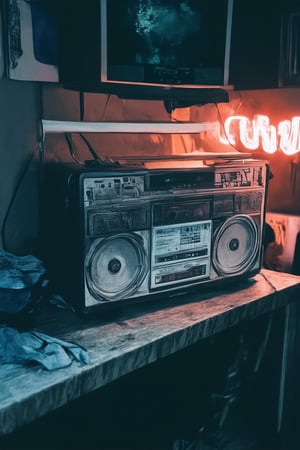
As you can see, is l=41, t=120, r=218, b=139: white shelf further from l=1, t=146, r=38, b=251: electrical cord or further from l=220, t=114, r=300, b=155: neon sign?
l=220, t=114, r=300, b=155: neon sign

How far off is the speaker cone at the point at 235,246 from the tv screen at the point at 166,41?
1.64ft

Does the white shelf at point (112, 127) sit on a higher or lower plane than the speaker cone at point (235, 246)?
higher

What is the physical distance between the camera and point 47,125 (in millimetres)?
1604

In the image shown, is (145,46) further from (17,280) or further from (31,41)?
(17,280)

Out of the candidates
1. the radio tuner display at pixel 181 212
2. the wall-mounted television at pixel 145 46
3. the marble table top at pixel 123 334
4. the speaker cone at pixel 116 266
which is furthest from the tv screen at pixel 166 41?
the marble table top at pixel 123 334

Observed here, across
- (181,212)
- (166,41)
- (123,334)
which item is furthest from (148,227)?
(166,41)

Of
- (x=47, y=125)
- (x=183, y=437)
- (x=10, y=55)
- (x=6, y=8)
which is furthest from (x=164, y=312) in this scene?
(x=6, y=8)

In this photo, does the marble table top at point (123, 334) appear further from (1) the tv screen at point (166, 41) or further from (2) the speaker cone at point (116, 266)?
(1) the tv screen at point (166, 41)

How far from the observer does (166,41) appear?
1.66 metres

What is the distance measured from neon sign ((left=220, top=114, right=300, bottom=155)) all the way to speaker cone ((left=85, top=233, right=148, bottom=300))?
0.89 m

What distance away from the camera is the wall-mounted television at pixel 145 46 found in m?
1.56

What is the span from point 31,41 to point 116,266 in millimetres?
799

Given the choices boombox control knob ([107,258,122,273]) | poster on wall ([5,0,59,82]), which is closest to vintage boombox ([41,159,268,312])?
boombox control knob ([107,258,122,273])

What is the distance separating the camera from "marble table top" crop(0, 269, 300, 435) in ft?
3.66
